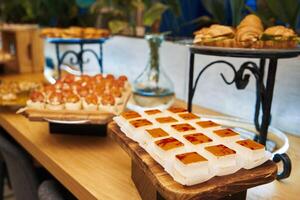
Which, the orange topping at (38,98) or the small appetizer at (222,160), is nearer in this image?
the small appetizer at (222,160)

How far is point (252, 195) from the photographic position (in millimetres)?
589

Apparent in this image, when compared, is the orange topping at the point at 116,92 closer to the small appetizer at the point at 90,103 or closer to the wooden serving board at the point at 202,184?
the small appetizer at the point at 90,103

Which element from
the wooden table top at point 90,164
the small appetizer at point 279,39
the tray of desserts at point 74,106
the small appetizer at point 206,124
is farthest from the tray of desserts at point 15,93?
the small appetizer at point 279,39

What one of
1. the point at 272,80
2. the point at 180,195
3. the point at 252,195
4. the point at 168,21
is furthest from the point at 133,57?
the point at 180,195

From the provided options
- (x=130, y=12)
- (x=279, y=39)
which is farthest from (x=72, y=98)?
(x=130, y=12)

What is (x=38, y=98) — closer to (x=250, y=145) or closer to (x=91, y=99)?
(x=91, y=99)

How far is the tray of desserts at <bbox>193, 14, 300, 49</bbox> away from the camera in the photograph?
0.66 meters

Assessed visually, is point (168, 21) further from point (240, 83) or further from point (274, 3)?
point (240, 83)

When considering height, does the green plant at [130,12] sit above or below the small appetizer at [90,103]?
above

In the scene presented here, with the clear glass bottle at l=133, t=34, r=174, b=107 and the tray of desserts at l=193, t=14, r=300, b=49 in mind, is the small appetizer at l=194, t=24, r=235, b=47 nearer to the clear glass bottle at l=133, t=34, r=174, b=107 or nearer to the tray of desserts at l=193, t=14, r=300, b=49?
the tray of desserts at l=193, t=14, r=300, b=49

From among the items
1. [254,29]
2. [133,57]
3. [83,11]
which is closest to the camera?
[254,29]

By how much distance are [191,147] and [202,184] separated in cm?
7

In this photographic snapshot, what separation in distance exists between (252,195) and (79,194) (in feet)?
1.15

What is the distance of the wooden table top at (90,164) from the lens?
0.60 m
